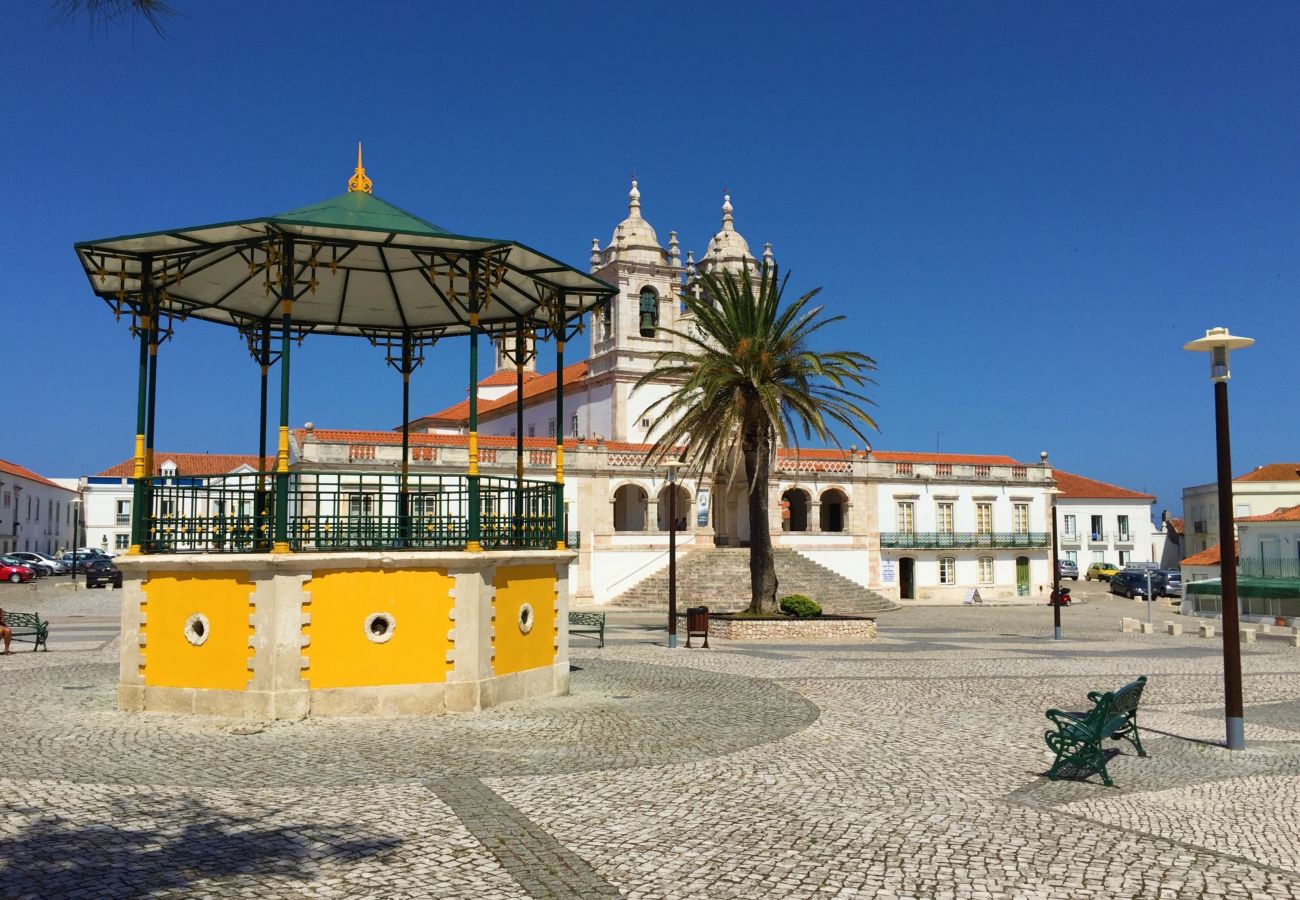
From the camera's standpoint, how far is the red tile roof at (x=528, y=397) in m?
62.2

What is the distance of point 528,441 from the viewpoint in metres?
49.6

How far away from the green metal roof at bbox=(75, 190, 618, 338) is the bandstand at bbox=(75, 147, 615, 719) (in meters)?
0.05

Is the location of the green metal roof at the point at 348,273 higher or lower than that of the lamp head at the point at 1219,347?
higher

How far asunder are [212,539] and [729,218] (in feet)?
162

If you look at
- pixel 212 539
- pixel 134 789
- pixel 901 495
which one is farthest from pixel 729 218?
pixel 134 789

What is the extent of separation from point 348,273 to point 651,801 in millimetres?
10190

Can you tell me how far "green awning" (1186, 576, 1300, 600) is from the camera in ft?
126

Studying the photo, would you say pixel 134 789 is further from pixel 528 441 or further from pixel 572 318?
pixel 528 441

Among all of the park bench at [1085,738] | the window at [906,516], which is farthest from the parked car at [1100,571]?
the park bench at [1085,738]

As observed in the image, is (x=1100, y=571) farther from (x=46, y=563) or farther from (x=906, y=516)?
(x=46, y=563)

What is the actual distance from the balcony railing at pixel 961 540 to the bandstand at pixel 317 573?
3742cm

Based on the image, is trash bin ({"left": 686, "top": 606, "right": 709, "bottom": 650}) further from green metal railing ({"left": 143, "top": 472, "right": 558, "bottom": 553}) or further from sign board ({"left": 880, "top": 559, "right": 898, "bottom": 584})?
sign board ({"left": 880, "top": 559, "right": 898, "bottom": 584})

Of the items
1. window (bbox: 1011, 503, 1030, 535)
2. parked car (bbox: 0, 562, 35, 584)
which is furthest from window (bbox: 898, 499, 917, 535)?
parked car (bbox: 0, 562, 35, 584)

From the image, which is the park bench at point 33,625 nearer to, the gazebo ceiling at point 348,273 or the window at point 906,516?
the gazebo ceiling at point 348,273
